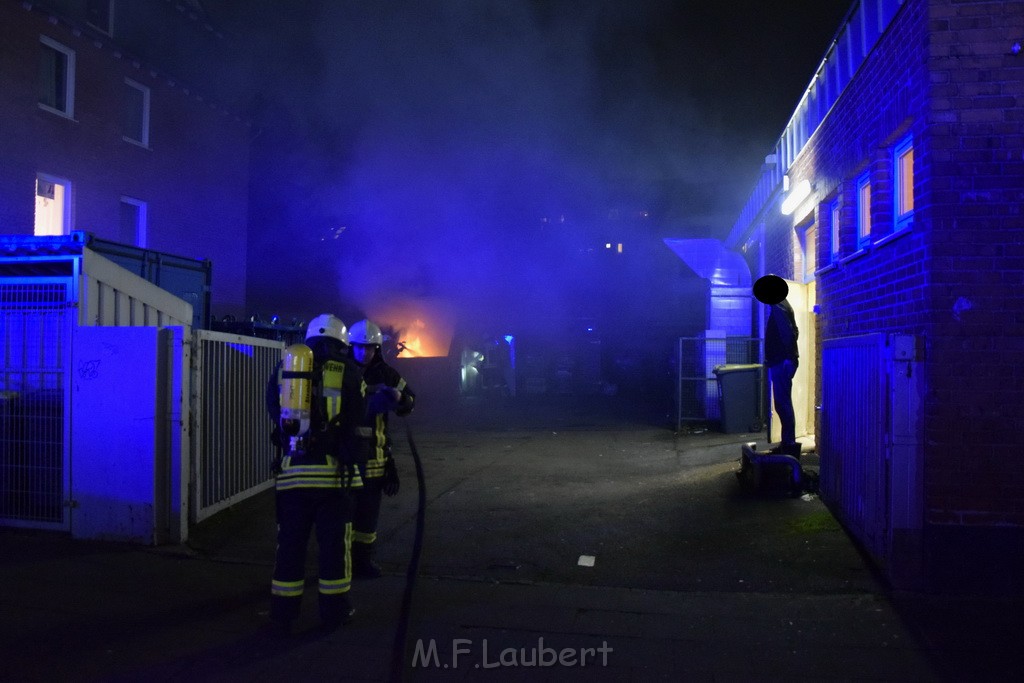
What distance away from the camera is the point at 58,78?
41.2 ft

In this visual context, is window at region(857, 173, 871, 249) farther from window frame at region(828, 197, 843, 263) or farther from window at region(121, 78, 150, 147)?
window at region(121, 78, 150, 147)

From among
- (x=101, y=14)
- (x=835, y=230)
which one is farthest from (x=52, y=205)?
(x=835, y=230)

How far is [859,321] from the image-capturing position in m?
5.68

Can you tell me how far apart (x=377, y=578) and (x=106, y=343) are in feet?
8.86

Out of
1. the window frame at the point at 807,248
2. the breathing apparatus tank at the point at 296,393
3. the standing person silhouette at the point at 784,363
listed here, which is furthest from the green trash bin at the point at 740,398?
the breathing apparatus tank at the point at 296,393

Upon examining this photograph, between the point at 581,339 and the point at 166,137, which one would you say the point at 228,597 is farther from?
the point at 581,339

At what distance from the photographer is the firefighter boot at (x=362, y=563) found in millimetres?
4500

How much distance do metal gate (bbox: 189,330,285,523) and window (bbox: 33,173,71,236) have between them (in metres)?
8.30

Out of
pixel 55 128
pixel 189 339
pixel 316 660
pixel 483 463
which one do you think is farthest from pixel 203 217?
pixel 316 660

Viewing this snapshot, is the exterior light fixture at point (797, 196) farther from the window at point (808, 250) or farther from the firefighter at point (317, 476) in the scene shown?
the firefighter at point (317, 476)

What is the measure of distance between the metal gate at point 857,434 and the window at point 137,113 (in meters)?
13.8

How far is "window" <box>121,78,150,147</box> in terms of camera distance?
552 inches

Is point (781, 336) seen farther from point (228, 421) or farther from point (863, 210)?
point (228, 421)

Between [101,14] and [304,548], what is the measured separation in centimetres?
Answer: 1391
